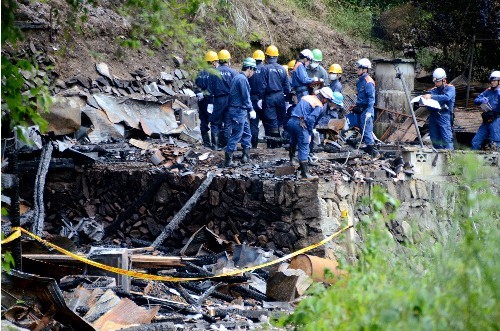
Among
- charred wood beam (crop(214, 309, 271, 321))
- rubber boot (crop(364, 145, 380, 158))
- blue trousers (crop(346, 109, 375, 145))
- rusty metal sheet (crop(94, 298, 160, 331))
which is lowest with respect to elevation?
charred wood beam (crop(214, 309, 271, 321))

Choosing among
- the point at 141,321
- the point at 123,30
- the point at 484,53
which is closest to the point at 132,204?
the point at 141,321

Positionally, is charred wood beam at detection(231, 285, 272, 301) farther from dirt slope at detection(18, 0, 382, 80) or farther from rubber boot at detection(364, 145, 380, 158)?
dirt slope at detection(18, 0, 382, 80)

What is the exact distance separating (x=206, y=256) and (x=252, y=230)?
92 centimetres

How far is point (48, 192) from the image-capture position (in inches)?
668

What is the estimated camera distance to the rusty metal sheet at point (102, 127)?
19109mm

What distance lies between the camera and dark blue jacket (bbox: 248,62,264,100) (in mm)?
19766

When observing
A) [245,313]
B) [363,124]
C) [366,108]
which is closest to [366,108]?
[366,108]

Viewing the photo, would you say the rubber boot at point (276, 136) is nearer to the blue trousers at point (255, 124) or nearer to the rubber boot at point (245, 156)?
the blue trousers at point (255, 124)

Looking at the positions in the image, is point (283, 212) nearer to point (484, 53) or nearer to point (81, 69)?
point (81, 69)

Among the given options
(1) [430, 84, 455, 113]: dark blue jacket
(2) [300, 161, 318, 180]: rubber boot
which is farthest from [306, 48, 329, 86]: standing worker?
(2) [300, 161, 318, 180]: rubber boot

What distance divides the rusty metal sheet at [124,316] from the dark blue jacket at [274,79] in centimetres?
897

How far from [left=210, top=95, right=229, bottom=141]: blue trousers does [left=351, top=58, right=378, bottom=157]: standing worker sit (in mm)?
2440

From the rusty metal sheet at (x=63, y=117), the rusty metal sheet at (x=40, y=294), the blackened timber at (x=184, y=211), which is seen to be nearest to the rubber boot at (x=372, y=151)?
the blackened timber at (x=184, y=211)

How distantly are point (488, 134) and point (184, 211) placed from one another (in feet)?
22.7
